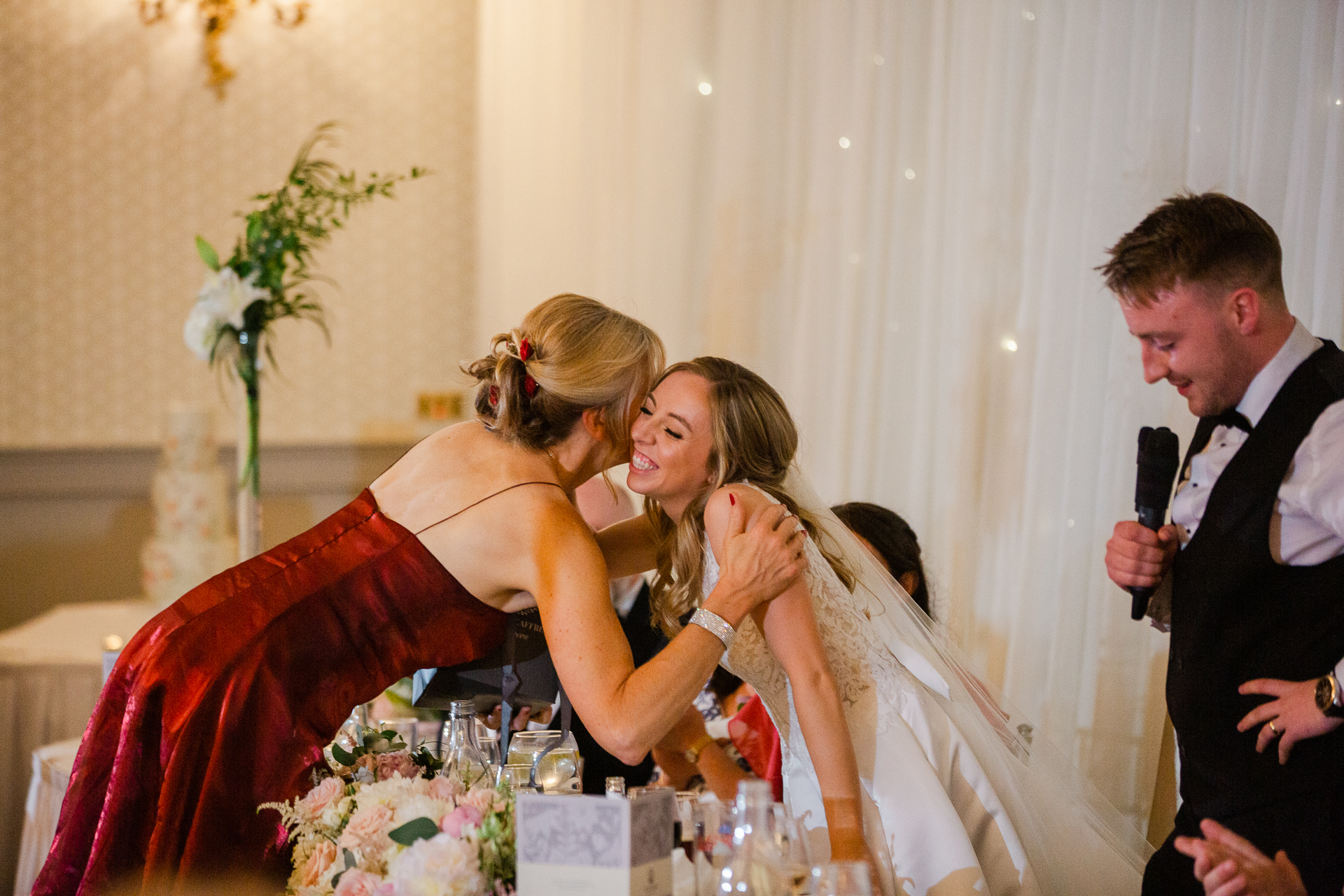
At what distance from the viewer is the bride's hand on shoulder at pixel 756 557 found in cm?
167

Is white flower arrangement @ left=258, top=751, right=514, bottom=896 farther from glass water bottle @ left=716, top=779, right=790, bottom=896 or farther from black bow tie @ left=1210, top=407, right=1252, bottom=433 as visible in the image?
black bow tie @ left=1210, top=407, right=1252, bottom=433

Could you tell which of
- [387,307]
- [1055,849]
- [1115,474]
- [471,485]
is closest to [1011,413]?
[1115,474]

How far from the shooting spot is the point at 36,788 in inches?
116

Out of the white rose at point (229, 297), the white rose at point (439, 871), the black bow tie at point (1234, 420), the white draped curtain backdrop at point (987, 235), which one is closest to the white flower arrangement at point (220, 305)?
the white rose at point (229, 297)

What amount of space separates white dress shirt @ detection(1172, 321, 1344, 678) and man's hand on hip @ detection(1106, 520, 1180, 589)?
0.42 ft

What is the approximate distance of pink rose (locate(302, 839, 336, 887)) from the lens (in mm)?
1423

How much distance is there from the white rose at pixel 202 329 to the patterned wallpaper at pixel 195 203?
1.13 metres

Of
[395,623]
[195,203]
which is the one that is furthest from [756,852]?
[195,203]

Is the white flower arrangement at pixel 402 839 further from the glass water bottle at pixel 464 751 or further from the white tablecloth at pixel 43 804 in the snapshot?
the white tablecloth at pixel 43 804

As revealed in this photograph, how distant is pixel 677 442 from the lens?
195 centimetres

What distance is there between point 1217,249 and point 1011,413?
1.24 meters

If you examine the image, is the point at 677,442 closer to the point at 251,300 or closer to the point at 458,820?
the point at 458,820

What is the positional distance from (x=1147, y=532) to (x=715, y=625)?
0.70m

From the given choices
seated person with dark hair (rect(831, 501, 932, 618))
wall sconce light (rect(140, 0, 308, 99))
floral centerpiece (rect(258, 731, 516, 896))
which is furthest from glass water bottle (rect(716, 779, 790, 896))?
wall sconce light (rect(140, 0, 308, 99))
